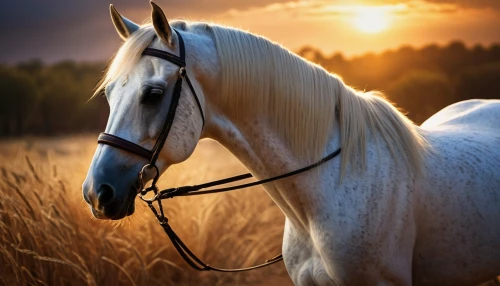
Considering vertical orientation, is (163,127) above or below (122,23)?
below

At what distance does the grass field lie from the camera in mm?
4430

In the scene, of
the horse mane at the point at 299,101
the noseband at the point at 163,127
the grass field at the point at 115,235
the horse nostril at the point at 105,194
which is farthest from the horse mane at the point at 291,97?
the grass field at the point at 115,235

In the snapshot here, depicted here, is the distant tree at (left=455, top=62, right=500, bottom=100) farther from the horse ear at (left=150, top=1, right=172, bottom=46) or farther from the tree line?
the horse ear at (left=150, top=1, right=172, bottom=46)

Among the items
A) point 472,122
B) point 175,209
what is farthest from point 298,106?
point 175,209

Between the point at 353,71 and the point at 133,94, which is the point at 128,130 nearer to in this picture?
the point at 133,94

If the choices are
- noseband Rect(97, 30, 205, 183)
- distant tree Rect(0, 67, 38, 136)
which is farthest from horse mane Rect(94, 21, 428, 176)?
distant tree Rect(0, 67, 38, 136)

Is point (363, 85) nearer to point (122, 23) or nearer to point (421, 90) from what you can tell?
point (421, 90)

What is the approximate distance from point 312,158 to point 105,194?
1.03m

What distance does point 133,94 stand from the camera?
7.70ft

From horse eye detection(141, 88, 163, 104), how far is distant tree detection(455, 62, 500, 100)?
10624mm

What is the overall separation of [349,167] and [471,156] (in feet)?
2.99

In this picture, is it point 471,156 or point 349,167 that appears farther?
point 471,156

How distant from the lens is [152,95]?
2.35 meters

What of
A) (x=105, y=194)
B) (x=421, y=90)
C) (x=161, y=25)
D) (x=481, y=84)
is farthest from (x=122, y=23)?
(x=481, y=84)
